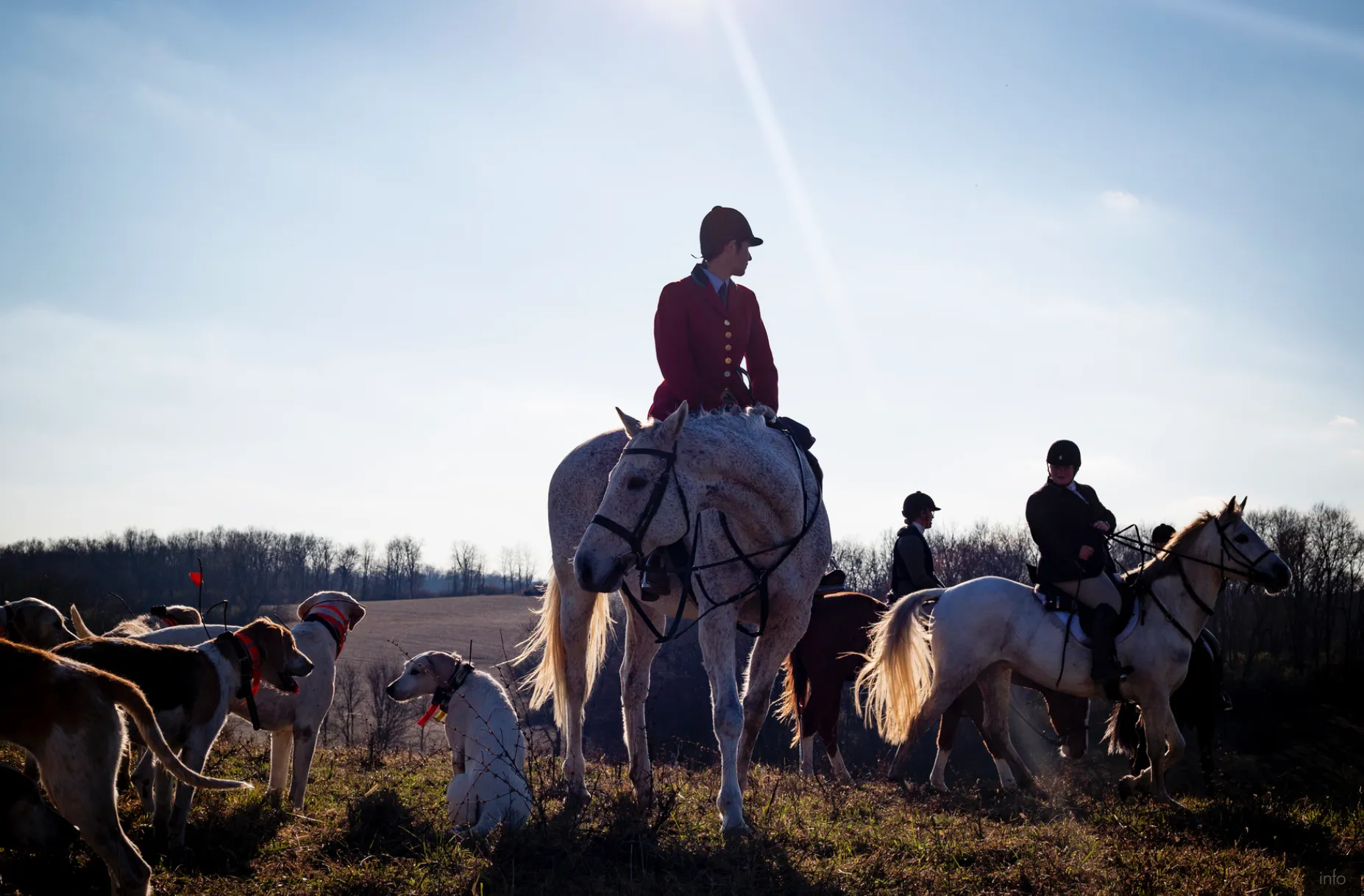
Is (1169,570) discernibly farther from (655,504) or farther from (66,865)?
(66,865)

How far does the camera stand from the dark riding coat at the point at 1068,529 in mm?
9148

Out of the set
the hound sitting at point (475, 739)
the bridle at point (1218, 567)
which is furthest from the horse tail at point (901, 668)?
the hound sitting at point (475, 739)

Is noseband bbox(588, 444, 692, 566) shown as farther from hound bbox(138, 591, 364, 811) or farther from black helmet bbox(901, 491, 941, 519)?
black helmet bbox(901, 491, 941, 519)

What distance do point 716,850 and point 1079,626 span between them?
5753mm

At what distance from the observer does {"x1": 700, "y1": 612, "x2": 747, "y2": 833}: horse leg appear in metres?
5.41

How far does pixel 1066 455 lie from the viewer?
366 inches

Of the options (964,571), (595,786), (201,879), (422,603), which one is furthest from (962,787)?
(422,603)

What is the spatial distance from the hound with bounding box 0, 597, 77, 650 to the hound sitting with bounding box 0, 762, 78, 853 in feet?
13.5

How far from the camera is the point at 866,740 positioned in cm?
3353

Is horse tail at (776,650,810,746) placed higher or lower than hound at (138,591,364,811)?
lower

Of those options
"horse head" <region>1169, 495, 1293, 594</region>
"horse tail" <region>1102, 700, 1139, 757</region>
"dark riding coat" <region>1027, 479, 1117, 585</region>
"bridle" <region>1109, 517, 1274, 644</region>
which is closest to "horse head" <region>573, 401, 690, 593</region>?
"dark riding coat" <region>1027, 479, 1117, 585</region>

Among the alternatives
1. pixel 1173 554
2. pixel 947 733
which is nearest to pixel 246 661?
pixel 947 733

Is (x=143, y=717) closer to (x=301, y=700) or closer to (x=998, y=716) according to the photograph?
(x=301, y=700)

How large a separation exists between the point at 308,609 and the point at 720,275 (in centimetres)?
436
